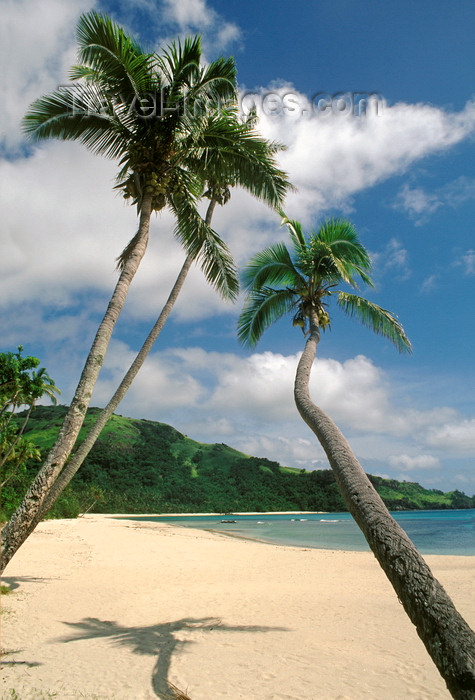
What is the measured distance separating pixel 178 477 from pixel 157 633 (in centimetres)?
8984

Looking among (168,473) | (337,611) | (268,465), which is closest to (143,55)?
(337,611)

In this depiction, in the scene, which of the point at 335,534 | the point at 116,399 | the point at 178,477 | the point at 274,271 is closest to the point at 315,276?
the point at 274,271

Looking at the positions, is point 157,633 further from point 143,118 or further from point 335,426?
point 143,118

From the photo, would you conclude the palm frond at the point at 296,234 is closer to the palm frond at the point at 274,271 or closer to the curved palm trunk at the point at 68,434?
the palm frond at the point at 274,271

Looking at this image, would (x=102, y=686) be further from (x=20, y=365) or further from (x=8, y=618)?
(x=20, y=365)

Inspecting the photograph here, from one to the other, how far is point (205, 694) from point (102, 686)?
42.2 inches

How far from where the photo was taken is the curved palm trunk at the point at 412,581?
9.46 ft

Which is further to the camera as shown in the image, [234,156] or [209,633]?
[234,156]

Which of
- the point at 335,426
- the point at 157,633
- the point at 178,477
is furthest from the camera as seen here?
the point at 178,477

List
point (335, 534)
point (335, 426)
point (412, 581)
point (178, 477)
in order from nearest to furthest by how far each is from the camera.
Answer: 1. point (412, 581)
2. point (335, 426)
3. point (335, 534)
4. point (178, 477)

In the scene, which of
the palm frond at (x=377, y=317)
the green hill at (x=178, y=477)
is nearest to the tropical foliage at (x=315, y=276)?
the palm frond at (x=377, y=317)

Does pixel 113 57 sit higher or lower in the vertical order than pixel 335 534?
higher

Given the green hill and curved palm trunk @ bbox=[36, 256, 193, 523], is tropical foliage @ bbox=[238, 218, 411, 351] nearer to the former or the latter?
curved palm trunk @ bbox=[36, 256, 193, 523]

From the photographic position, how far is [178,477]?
93500mm
